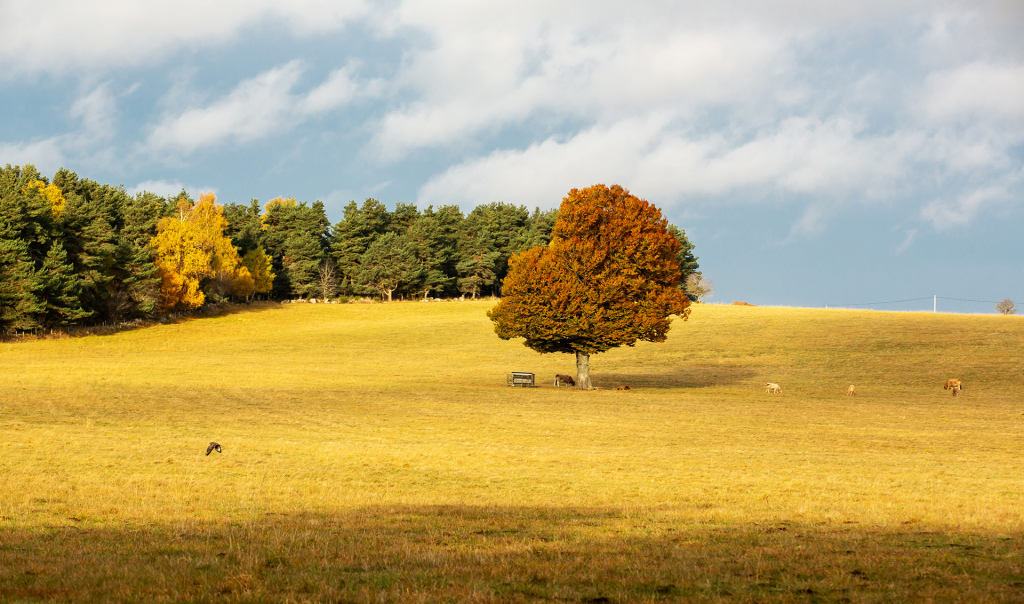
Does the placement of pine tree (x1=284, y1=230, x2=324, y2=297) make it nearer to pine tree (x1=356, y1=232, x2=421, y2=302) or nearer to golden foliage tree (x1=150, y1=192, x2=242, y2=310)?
pine tree (x1=356, y1=232, x2=421, y2=302)

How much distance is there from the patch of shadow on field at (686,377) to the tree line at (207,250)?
162 feet

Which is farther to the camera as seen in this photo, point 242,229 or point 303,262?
point 303,262

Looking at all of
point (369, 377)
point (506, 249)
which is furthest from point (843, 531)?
point (506, 249)

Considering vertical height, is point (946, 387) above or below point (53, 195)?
below

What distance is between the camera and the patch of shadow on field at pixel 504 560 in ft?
25.1

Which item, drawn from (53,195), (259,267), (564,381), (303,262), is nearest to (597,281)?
(564,381)

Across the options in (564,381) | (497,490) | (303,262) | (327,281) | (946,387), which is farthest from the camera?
(327,281)

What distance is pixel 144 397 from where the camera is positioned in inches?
1435

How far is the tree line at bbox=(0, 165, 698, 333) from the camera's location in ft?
242

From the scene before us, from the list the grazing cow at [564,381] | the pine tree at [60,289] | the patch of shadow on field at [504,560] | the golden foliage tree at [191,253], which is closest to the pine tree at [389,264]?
the golden foliage tree at [191,253]

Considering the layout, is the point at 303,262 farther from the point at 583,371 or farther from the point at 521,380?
the point at 583,371

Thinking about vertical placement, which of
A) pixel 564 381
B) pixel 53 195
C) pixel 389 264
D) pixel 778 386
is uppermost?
pixel 53 195

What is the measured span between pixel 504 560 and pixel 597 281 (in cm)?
3805

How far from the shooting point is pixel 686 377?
5628 centimetres
